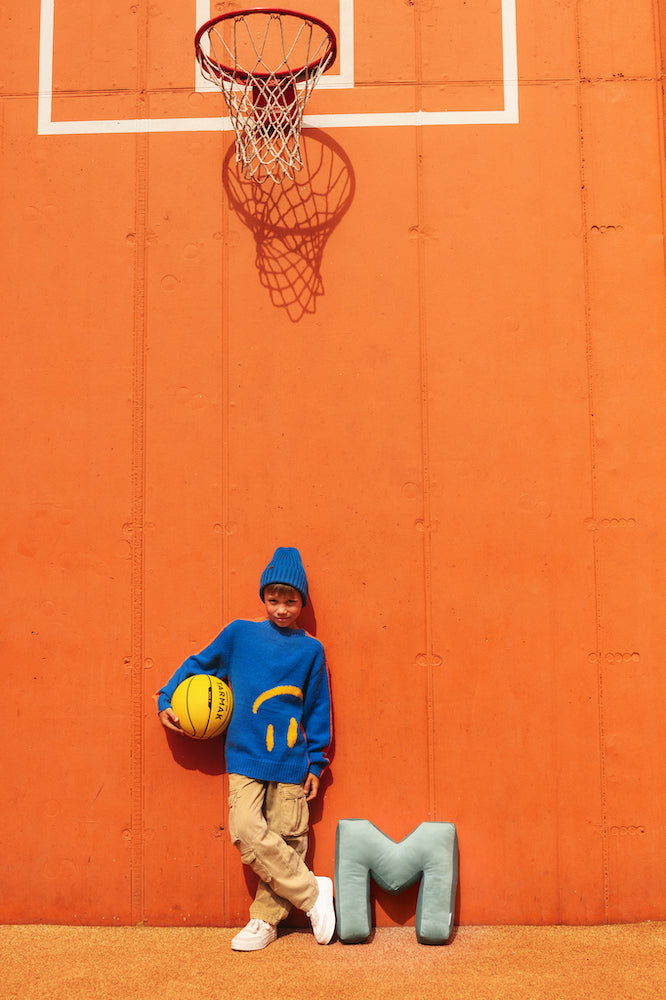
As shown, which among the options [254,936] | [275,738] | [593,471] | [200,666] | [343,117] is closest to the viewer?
[254,936]

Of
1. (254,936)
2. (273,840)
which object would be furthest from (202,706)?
(254,936)

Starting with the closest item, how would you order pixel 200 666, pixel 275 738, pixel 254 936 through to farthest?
pixel 254 936
pixel 275 738
pixel 200 666

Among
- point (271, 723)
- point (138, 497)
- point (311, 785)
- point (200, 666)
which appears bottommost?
point (311, 785)

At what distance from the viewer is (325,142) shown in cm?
413

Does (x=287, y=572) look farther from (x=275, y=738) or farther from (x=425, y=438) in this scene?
(x=425, y=438)

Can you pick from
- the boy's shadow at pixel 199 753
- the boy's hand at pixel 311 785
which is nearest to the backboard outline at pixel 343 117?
the boy's shadow at pixel 199 753

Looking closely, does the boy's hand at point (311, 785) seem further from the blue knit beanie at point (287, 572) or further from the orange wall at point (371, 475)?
the blue knit beanie at point (287, 572)

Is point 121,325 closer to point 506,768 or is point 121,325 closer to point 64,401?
point 64,401

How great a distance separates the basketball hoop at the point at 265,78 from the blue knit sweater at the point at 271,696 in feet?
7.13

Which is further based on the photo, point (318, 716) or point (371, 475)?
point (371, 475)

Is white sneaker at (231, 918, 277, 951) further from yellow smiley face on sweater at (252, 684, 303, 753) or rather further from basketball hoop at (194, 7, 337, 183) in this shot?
basketball hoop at (194, 7, 337, 183)

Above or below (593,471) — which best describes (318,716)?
below

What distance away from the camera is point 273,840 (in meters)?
3.60

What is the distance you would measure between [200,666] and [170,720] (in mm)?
262
